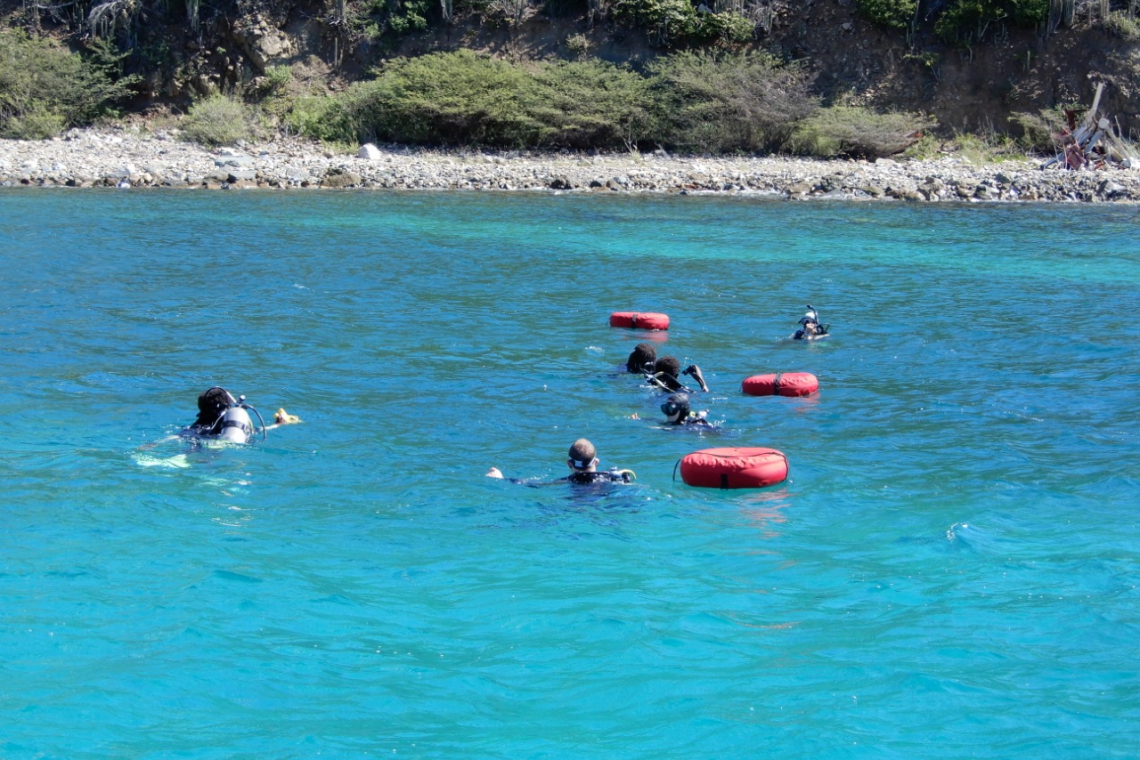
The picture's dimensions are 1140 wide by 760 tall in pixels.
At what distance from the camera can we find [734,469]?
29.6 feet

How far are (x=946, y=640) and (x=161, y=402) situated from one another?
27.3 feet

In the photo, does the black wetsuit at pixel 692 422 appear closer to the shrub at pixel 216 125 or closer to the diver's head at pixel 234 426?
the diver's head at pixel 234 426

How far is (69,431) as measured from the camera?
34.7 ft

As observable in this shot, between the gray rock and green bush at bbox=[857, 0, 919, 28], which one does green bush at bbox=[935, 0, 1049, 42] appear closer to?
green bush at bbox=[857, 0, 919, 28]


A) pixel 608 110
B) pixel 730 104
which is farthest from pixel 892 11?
pixel 608 110

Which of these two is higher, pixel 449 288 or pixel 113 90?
pixel 113 90

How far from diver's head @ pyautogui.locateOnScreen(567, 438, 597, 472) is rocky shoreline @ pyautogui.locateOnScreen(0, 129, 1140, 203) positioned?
79.7 ft

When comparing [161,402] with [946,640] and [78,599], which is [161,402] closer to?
[78,599]

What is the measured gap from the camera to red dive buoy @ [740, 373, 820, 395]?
1218 centimetres

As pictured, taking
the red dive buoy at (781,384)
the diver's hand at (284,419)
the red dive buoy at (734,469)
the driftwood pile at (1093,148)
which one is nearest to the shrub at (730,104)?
the driftwood pile at (1093,148)

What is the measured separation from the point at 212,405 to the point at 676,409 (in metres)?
4.36

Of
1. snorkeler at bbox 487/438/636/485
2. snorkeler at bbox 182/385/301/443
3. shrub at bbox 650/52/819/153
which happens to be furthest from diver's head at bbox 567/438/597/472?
shrub at bbox 650/52/819/153

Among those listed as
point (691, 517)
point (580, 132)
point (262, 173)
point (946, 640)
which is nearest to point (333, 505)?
point (691, 517)

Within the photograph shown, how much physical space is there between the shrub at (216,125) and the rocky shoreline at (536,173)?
21.0 inches
